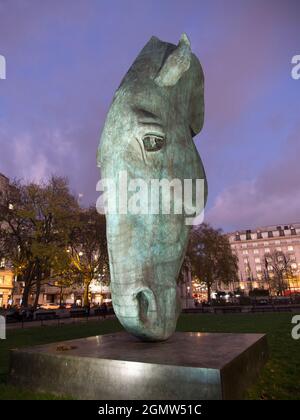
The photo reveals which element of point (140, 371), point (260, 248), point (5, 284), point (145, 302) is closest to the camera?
point (140, 371)

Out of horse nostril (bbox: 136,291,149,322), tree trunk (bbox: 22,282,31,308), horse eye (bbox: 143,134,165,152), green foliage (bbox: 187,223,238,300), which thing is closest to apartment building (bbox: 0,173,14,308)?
tree trunk (bbox: 22,282,31,308)

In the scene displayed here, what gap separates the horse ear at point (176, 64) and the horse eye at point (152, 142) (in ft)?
3.61

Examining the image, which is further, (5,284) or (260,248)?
(260,248)

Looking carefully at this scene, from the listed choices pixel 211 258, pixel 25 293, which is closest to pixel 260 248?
pixel 211 258

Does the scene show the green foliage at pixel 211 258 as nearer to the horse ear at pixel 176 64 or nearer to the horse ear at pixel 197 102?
the horse ear at pixel 197 102

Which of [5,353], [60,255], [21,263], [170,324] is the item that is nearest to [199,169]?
[170,324]

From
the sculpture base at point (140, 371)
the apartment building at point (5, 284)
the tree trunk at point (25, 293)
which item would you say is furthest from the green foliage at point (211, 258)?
the sculpture base at point (140, 371)

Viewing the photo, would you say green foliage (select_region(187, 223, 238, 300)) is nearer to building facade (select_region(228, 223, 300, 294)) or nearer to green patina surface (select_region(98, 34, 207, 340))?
green patina surface (select_region(98, 34, 207, 340))

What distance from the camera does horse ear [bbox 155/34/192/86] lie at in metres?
4.78

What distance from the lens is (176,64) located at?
483cm

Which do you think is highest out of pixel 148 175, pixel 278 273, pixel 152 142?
pixel 278 273

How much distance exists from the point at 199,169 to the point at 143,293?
7.43 ft

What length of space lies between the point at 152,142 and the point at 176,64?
4.61ft

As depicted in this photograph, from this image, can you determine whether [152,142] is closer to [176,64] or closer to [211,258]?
[176,64]
